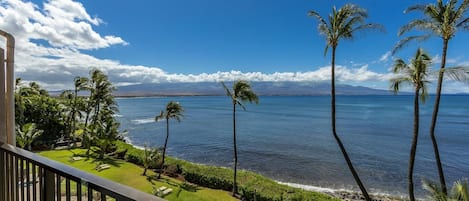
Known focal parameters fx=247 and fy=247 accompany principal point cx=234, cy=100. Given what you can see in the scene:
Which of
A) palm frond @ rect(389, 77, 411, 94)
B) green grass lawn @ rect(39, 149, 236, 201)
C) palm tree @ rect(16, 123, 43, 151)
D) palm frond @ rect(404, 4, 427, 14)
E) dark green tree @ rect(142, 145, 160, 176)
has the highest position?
palm frond @ rect(404, 4, 427, 14)

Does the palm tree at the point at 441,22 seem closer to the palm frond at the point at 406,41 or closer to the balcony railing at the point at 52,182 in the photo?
the palm frond at the point at 406,41

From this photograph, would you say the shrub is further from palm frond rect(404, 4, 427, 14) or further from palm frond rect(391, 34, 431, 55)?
palm frond rect(404, 4, 427, 14)

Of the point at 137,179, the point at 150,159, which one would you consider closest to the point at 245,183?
the point at 150,159

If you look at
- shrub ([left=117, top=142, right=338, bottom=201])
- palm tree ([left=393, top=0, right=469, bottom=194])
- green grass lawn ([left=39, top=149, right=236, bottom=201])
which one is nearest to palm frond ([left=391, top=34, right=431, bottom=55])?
palm tree ([left=393, top=0, right=469, bottom=194])

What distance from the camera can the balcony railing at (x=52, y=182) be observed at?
1038 mm

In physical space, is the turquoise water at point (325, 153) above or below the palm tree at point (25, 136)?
below

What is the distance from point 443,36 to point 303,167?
14.5 metres

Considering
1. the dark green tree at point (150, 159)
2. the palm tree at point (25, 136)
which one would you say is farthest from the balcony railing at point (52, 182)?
the palm tree at point (25, 136)

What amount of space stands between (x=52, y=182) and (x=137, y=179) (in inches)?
564

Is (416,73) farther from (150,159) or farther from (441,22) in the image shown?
(150,159)

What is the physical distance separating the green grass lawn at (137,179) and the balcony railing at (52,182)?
10477 mm

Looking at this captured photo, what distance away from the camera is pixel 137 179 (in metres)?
14.5

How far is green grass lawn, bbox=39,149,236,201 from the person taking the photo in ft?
41.8

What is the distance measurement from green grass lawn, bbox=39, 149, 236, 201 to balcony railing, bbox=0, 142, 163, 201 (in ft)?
34.4
